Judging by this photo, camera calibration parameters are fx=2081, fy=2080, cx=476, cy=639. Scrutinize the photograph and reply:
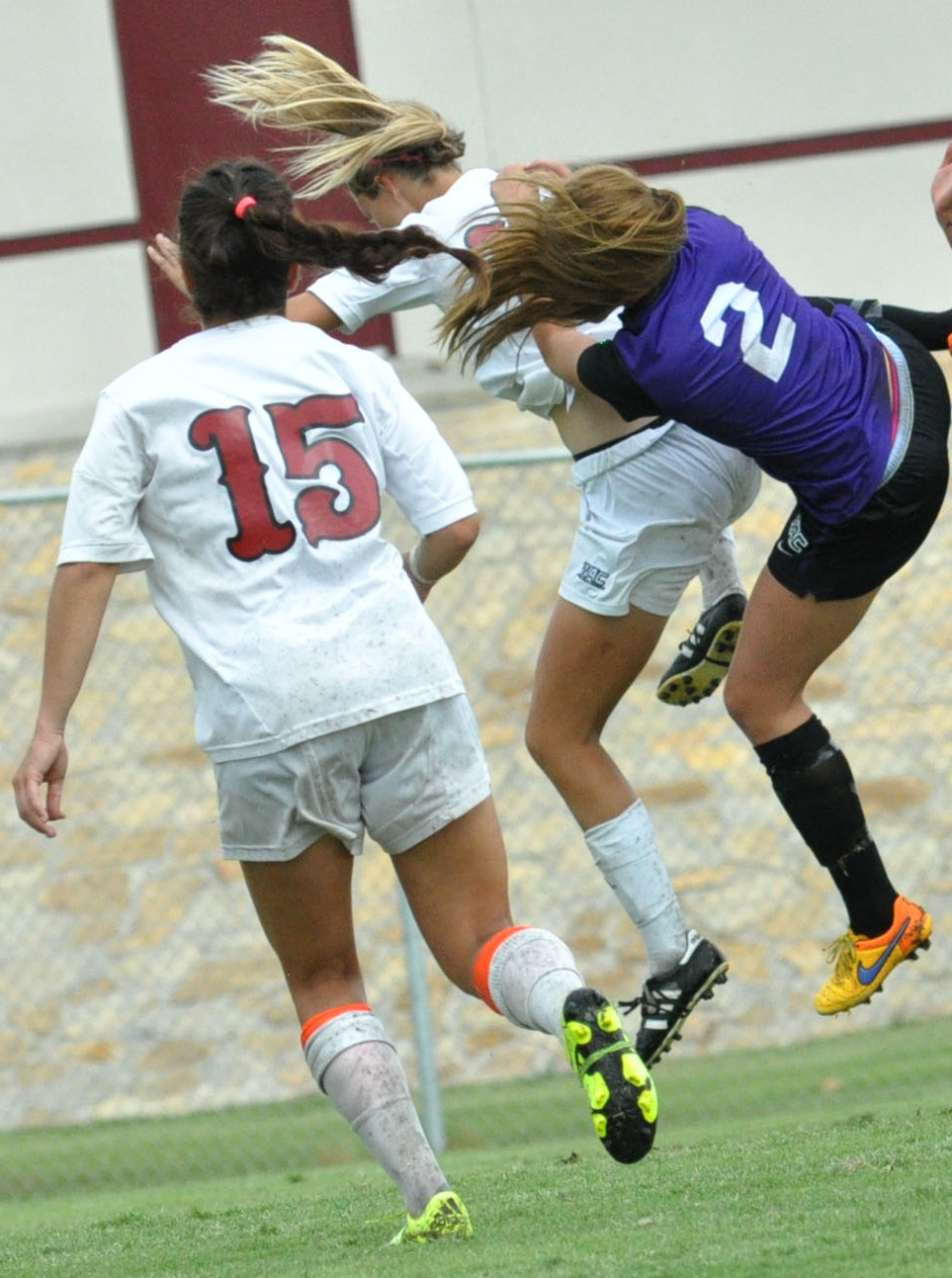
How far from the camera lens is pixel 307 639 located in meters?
3.07

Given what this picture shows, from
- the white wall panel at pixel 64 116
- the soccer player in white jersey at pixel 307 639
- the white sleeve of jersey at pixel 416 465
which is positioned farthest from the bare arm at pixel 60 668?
the white wall panel at pixel 64 116

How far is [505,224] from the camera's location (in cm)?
361

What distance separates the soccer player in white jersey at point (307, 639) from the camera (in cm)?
307

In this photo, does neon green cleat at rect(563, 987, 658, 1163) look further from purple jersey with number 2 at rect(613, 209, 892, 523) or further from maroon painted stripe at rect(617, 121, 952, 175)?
maroon painted stripe at rect(617, 121, 952, 175)

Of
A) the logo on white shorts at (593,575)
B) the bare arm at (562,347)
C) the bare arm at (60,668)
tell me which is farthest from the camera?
the logo on white shorts at (593,575)

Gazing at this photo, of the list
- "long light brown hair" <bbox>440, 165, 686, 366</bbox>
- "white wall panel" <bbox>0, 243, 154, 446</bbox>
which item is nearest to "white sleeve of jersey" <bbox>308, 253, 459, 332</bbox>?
"long light brown hair" <bbox>440, 165, 686, 366</bbox>

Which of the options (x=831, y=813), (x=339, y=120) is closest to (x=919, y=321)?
(x=831, y=813)

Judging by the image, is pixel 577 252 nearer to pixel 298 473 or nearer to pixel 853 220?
pixel 298 473

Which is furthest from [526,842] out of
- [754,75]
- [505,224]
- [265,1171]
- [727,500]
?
[505,224]

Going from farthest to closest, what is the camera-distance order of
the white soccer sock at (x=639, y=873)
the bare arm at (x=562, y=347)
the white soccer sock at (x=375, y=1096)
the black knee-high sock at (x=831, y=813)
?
the white soccer sock at (x=639, y=873) < the black knee-high sock at (x=831, y=813) < the bare arm at (x=562, y=347) < the white soccer sock at (x=375, y=1096)

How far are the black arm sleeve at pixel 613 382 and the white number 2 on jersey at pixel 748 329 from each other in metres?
0.15

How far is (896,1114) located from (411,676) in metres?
2.40

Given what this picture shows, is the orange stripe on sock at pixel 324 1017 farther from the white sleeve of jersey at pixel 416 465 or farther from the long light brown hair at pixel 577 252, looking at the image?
the long light brown hair at pixel 577 252

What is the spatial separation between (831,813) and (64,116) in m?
4.75
